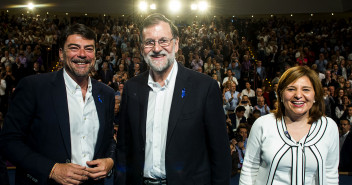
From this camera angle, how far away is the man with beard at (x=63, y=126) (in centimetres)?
204

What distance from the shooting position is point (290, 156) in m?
2.22

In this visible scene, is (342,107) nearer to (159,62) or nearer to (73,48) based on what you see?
(159,62)

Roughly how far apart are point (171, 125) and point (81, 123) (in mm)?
591

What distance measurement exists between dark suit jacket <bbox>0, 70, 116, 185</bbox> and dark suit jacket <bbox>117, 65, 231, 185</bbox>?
0.41 meters

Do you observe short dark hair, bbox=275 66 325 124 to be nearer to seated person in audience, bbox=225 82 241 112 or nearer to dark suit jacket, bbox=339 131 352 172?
dark suit jacket, bbox=339 131 352 172

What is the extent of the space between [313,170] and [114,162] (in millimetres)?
1274

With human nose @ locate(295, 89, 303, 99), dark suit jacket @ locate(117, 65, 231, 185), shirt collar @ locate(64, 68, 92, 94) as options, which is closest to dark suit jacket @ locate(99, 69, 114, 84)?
shirt collar @ locate(64, 68, 92, 94)

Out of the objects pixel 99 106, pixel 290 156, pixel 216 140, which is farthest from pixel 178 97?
pixel 290 156

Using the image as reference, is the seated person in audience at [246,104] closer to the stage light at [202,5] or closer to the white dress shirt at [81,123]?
the white dress shirt at [81,123]

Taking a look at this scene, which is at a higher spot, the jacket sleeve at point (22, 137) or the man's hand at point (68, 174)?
the jacket sleeve at point (22, 137)

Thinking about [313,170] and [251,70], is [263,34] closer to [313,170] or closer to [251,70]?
[251,70]

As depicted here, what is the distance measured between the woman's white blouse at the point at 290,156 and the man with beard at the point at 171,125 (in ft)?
1.06

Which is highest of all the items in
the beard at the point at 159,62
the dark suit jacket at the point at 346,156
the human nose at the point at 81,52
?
the human nose at the point at 81,52

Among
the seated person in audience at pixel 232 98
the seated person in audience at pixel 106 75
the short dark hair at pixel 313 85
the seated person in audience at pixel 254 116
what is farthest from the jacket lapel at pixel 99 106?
the seated person in audience at pixel 106 75
